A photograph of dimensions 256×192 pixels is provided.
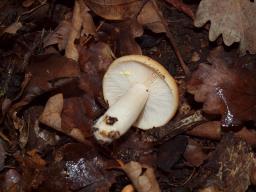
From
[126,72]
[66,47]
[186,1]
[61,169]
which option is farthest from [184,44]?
[61,169]

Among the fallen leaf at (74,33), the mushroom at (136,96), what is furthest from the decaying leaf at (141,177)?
the fallen leaf at (74,33)

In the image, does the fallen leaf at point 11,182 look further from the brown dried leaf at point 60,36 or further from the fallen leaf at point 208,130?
the fallen leaf at point 208,130

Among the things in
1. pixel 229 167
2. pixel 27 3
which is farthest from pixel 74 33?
pixel 229 167

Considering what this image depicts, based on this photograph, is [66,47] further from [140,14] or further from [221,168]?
[221,168]

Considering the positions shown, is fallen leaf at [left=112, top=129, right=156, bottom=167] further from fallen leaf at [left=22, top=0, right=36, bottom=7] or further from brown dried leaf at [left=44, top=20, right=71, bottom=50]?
fallen leaf at [left=22, top=0, right=36, bottom=7]

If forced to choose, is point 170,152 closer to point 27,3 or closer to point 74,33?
point 74,33

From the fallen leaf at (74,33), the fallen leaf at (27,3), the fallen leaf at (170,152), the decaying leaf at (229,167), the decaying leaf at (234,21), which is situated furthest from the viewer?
the fallen leaf at (27,3)
